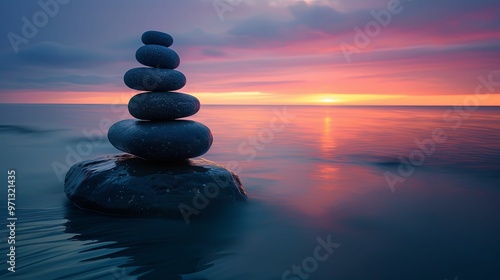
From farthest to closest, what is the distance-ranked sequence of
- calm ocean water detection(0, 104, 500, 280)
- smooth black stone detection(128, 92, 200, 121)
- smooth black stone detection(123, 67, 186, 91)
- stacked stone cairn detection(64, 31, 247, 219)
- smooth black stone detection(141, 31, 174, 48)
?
smooth black stone detection(141, 31, 174, 48)
smooth black stone detection(123, 67, 186, 91)
smooth black stone detection(128, 92, 200, 121)
stacked stone cairn detection(64, 31, 247, 219)
calm ocean water detection(0, 104, 500, 280)

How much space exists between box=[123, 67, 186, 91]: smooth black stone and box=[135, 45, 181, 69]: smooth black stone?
0.74 ft

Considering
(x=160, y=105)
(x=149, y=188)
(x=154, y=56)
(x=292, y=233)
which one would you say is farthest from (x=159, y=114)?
(x=292, y=233)

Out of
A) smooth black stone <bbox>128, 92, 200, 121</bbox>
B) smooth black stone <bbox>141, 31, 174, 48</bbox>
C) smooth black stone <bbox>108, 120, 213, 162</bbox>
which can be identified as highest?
smooth black stone <bbox>141, 31, 174, 48</bbox>

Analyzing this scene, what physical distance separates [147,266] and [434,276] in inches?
169

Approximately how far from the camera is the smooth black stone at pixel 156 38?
869 centimetres

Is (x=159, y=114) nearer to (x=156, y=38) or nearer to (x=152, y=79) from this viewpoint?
(x=152, y=79)

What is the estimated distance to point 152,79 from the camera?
8.20m

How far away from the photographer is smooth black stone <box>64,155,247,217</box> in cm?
685

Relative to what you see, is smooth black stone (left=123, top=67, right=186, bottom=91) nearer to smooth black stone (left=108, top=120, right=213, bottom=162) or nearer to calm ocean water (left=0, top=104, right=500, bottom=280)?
smooth black stone (left=108, top=120, right=213, bottom=162)

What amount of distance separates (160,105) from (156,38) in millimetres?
2008

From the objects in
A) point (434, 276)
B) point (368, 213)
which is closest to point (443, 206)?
point (368, 213)

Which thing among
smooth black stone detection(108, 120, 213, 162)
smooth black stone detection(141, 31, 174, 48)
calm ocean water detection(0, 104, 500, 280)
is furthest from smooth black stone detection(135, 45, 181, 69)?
calm ocean water detection(0, 104, 500, 280)

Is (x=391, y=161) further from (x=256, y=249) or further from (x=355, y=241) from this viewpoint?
(x=256, y=249)

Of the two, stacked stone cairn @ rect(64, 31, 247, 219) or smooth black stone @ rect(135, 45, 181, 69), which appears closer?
stacked stone cairn @ rect(64, 31, 247, 219)
